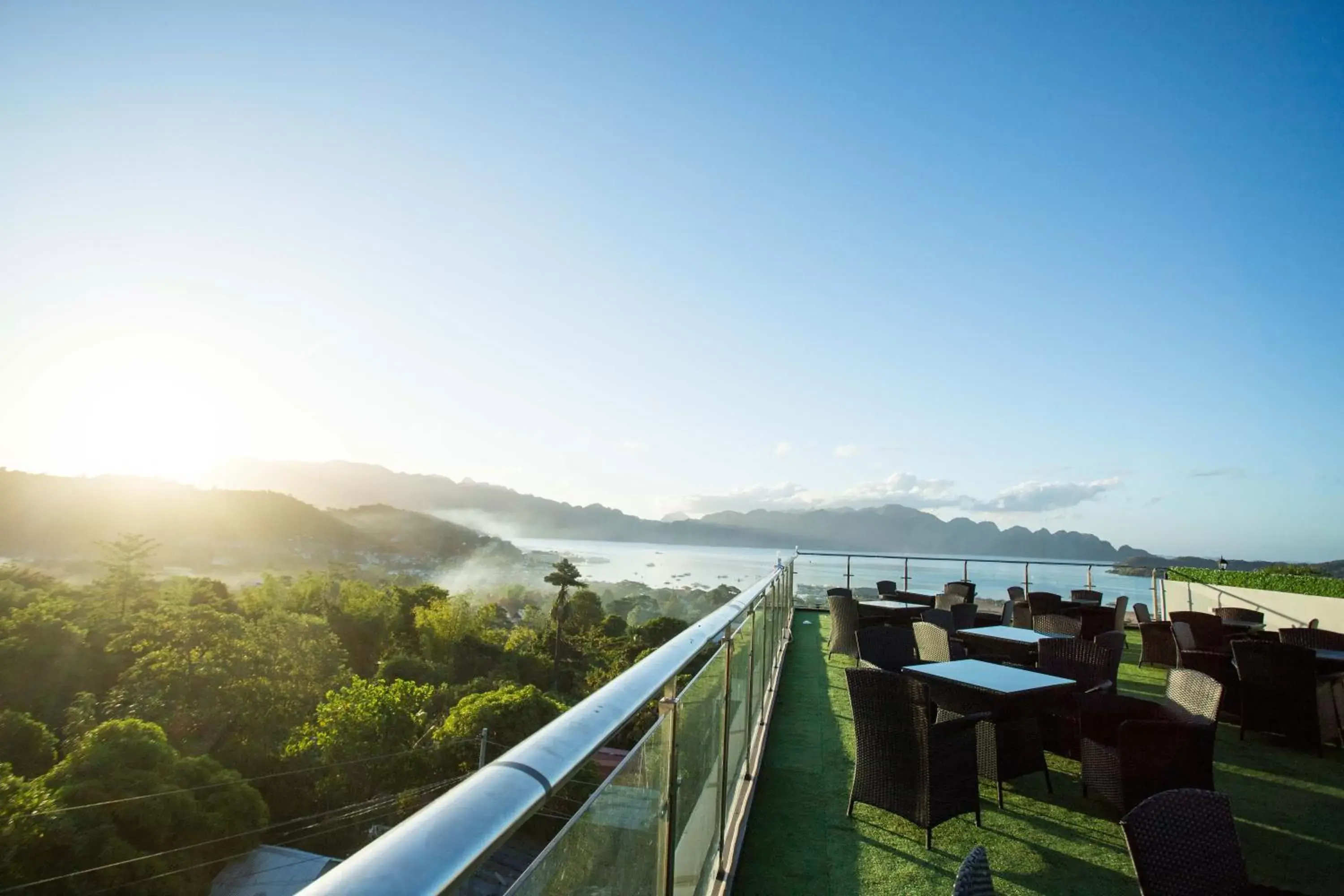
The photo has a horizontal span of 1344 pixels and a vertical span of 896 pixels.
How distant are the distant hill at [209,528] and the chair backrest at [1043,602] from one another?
109569 millimetres

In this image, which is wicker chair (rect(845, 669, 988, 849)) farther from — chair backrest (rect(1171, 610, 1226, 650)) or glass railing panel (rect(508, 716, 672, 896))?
chair backrest (rect(1171, 610, 1226, 650))

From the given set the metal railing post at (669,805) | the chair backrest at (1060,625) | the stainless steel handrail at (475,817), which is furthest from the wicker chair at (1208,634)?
the stainless steel handrail at (475,817)

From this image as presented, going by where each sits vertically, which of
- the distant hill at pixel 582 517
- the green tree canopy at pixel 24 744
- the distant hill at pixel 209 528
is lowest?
the green tree canopy at pixel 24 744

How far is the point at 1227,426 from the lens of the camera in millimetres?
19359

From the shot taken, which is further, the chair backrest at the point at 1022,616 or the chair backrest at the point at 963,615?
the chair backrest at the point at 1022,616

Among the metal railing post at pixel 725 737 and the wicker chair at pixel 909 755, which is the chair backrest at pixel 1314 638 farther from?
the metal railing post at pixel 725 737

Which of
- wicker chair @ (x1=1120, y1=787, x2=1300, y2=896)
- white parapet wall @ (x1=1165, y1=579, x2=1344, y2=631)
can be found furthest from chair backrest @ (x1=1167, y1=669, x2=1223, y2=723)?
white parapet wall @ (x1=1165, y1=579, x2=1344, y2=631)

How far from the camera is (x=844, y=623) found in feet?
27.9

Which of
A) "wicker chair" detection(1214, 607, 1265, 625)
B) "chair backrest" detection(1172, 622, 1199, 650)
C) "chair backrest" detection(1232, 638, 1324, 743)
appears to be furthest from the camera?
"wicker chair" detection(1214, 607, 1265, 625)

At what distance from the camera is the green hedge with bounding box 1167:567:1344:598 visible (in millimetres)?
11016

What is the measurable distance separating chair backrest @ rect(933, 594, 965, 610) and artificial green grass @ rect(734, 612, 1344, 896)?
13.3ft

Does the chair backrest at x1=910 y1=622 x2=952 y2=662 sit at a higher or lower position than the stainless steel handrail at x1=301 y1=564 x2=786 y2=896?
lower

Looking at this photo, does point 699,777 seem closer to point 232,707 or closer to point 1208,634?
point 1208,634

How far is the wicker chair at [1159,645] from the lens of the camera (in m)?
7.97
